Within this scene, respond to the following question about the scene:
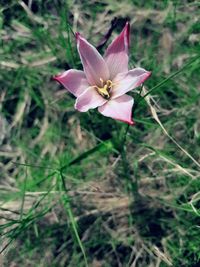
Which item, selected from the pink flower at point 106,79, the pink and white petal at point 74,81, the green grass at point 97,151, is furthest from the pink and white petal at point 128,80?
the green grass at point 97,151

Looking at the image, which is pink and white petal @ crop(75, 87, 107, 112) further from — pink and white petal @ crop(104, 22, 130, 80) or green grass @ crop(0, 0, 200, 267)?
green grass @ crop(0, 0, 200, 267)

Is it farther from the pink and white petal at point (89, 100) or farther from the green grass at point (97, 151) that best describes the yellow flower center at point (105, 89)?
the green grass at point (97, 151)

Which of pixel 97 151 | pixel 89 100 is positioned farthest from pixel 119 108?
pixel 97 151

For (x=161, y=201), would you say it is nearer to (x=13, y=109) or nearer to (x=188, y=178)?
(x=188, y=178)

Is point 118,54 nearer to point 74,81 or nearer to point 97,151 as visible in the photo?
point 74,81

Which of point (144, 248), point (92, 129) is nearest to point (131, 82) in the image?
point (92, 129)
